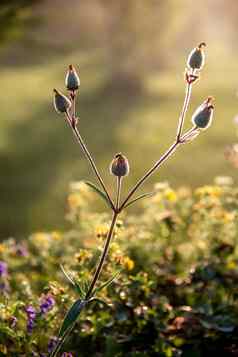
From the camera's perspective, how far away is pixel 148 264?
303 centimetres

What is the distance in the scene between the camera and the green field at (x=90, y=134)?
5.93 meters

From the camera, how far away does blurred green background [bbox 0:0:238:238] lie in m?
6.35

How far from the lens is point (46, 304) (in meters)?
2.17

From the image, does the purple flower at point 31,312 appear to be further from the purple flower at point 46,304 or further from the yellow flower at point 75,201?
the yellow flower at point 75,201

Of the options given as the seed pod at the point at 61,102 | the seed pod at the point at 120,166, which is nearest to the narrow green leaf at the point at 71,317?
the seed pod at the point at 120,166

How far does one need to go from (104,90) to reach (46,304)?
8.10 m

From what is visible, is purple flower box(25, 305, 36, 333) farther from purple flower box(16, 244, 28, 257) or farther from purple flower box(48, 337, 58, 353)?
purple flower box(16, 244, 28, 257)

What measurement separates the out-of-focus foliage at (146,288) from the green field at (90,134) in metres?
1.88

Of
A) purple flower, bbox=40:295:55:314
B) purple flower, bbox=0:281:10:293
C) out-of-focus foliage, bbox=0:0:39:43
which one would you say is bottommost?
purple flower, bbox=40:295:55:314

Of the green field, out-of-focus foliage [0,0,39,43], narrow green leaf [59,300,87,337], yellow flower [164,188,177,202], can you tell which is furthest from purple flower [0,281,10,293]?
out-of-focus foliage [0,0,39,43]

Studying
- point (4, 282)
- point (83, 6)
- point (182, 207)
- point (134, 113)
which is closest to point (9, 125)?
point (134, 113)

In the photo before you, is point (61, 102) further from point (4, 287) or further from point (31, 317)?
point (4, 287)

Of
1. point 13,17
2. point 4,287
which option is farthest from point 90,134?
point 13,17

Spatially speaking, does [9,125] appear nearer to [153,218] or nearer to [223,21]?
[153,218]
